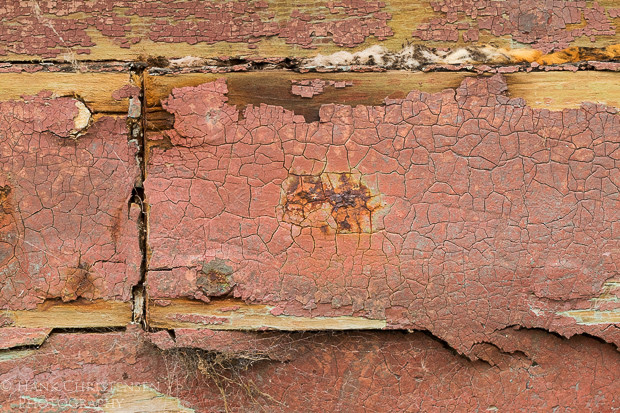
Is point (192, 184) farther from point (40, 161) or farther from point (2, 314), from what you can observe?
point (2, 314)

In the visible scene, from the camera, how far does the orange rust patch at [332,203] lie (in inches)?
93.9

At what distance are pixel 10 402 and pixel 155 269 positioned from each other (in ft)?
3.41

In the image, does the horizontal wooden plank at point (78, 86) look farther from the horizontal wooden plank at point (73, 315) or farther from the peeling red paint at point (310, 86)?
the horizontal wooden plank at point (73, 315)

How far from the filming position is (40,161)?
95.2 inches

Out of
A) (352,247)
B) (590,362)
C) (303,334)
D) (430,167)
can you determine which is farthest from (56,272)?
(590,362)

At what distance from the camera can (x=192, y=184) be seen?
2.40 meters

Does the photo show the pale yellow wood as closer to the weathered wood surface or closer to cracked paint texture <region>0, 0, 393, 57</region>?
the weathered wood surface

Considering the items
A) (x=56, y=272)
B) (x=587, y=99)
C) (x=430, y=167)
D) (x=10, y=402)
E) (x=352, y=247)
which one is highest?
(x=587, y=99)

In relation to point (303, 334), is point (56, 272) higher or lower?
higher

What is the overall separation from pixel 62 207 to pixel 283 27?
1.43 m

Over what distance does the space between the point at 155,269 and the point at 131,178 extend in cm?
47

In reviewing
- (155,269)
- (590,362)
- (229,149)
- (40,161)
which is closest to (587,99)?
(590,362)

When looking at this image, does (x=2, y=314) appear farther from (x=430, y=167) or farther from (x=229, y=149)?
(x=430, y=167)

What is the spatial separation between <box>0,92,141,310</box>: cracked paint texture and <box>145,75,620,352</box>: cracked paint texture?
190 millimetres
